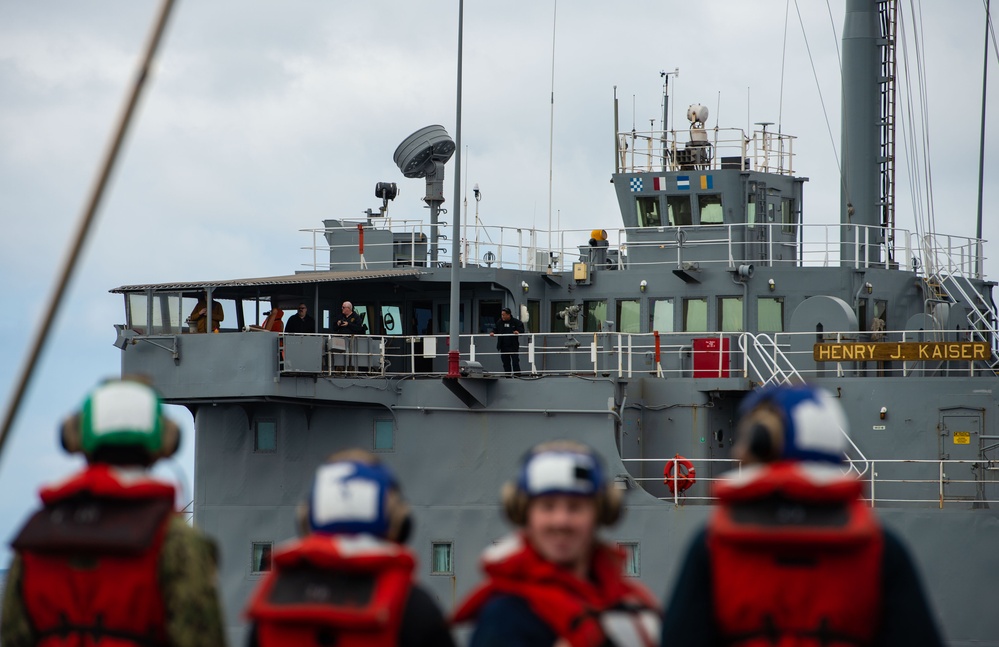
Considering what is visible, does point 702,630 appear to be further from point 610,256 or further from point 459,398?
point 610,256

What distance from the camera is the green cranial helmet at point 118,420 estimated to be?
548 centimetres

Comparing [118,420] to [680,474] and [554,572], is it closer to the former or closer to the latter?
[554,572]

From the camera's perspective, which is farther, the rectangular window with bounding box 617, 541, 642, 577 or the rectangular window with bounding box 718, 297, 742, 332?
the rectangular window with bounding box 718, 297, 742, 332

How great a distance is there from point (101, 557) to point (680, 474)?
18384mm

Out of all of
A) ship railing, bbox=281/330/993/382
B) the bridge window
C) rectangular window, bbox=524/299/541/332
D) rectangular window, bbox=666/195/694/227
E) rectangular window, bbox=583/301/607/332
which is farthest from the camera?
rectangular window, bbox=666/195/694/227

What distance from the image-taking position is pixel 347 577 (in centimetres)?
511

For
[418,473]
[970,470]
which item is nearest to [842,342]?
[970,470]

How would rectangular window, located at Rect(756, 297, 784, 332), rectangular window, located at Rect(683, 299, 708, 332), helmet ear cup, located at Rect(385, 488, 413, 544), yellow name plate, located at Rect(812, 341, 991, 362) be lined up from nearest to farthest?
helmet ear cup, located at Rect(385, 488, 413, 544), yellow name plate, located at Rect(812, 341, 991, 362), rectangular window, located at Rect(756, 297, 784, 332), rectangular window, located at Rect(683, 299, 708, 332)

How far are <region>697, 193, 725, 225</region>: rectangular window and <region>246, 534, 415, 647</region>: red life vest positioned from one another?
77.5ft

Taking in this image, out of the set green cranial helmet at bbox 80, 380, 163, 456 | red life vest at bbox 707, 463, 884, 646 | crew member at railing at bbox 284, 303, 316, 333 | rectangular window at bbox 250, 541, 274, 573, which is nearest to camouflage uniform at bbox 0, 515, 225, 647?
green cranial helmet at bbox 80, 380, 163, 456

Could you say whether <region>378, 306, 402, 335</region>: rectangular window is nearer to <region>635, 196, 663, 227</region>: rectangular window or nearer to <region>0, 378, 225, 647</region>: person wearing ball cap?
<region>635, 196, 663, 227</region>: rectangular window

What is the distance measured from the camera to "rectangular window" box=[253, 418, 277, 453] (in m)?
24.0

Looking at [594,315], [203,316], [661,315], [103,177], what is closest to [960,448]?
[661,315]

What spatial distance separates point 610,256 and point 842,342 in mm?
6491
